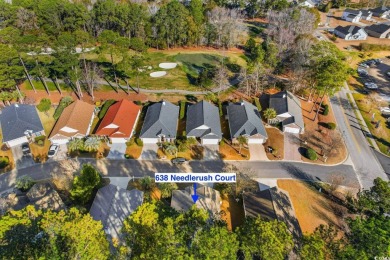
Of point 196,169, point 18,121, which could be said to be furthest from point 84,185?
point 18,121

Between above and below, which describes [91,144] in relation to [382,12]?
below

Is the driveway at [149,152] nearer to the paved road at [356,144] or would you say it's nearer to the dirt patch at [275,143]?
the dirt patch at [275,143]

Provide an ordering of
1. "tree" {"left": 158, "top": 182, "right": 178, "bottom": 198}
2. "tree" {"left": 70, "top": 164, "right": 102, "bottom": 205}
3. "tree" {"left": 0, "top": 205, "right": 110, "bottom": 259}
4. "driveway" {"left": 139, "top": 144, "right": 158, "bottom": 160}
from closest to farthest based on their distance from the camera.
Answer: "tree" {"left": 0, "top": 205, "right": 110, "bottom": 259}, "tree" {"left": 70, "top": 164, "right": 102, "bottom": 205}, "tree" {"left": 158, "top": 182, "right": 178, "bottom": 198}, "driveway" {"left": 139, "top": 144, "right": 158, "bottom": 160}

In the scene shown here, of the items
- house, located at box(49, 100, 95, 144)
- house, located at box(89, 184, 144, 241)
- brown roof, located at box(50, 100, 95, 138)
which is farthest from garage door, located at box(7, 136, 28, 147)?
house, located at box(89, 184, 144, 241)

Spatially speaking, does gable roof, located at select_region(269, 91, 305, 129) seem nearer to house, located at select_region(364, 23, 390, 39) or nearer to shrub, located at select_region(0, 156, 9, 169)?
shrub, located at select_region(0, 156, 9, 169)

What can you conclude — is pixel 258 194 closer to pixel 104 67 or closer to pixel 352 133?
pixel 352 133

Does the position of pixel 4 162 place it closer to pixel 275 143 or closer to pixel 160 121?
pixel 160 121

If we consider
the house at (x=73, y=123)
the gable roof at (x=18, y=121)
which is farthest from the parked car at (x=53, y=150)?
the gable roof at (x=18, y=121)
